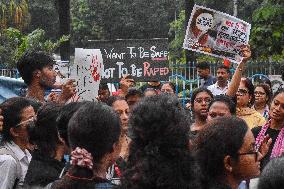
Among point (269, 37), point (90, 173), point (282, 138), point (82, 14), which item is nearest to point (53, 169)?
point (90, 173)

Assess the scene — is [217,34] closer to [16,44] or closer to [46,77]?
[46,77]

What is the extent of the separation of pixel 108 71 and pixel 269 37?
25.2 ft

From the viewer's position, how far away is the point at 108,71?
8508 mm

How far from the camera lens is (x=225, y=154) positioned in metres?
3.53

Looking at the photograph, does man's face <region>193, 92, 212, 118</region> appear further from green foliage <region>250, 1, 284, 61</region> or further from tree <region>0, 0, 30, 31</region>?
tree <region>0, 0, 30, 31</region>

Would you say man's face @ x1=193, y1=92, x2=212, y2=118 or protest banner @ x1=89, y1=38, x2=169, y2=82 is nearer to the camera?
man's face @ x1=193, y1=92, x2=212, y2=118

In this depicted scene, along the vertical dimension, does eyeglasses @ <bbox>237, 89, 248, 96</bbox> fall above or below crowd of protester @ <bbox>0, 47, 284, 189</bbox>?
below

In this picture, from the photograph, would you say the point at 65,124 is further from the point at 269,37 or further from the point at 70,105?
the point at 269,37

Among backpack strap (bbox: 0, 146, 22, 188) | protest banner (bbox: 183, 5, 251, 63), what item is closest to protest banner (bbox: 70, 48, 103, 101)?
protest banner (bbox: 183, 5, 251, 63)

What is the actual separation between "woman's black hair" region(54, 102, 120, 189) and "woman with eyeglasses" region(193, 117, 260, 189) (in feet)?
1.53

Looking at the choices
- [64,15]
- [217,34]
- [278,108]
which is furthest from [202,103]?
[64,15]

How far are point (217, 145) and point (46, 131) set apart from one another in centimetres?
123

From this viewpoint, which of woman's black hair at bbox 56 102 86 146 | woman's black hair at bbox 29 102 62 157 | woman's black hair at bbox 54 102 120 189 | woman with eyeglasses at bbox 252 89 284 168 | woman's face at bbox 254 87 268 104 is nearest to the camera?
woman's black hair at bbox 54 102 120 189

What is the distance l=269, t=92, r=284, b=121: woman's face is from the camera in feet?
18.3
